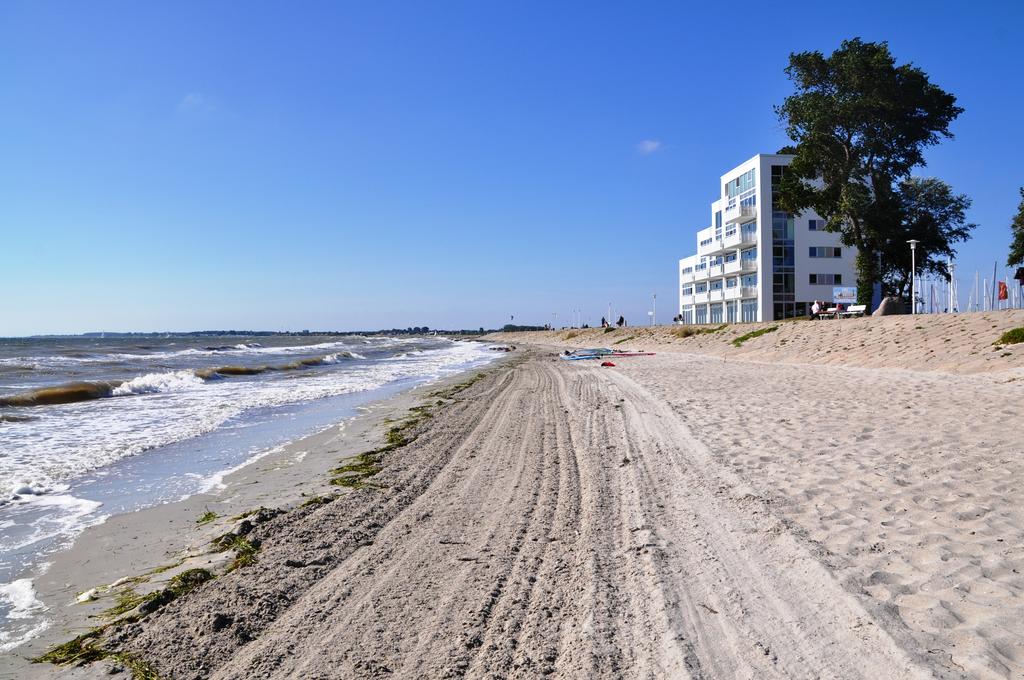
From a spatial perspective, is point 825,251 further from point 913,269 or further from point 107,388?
point 107,388

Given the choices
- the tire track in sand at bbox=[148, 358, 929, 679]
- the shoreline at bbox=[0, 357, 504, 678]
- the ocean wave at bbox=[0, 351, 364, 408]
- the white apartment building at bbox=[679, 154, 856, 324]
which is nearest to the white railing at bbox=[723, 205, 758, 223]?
the white apartment building at bbox=[679, 154, 856, 324]

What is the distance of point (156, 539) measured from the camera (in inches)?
208

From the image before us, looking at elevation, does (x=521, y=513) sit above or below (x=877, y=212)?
below

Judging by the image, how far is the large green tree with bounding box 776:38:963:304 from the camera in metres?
31.7

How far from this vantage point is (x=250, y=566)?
14.6ft

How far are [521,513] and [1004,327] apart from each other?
18.5 m

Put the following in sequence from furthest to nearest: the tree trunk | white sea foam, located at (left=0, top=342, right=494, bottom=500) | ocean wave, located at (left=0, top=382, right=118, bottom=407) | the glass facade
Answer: the glass facade, the tree trunk, ocean wave, located at (left=0, top=382, right=118, bottom=407), white sea foam, located at (left=0, top=342, right=494, bottom=500)

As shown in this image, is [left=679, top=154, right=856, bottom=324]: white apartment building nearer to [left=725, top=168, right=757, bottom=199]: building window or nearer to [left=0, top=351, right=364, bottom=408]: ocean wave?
[left=725, top=168, right=757, bottom=199]: building window

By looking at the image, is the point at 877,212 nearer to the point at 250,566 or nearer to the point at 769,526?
the point at 769,526

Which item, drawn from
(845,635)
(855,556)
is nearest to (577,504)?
(855,556)

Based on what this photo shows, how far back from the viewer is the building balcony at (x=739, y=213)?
51219mm

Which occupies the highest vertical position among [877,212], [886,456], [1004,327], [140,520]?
[877,212]

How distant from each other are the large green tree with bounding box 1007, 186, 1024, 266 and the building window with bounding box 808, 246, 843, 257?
14.1 meters

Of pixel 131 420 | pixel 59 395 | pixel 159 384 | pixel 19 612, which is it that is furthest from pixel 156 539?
pixel 159 384
